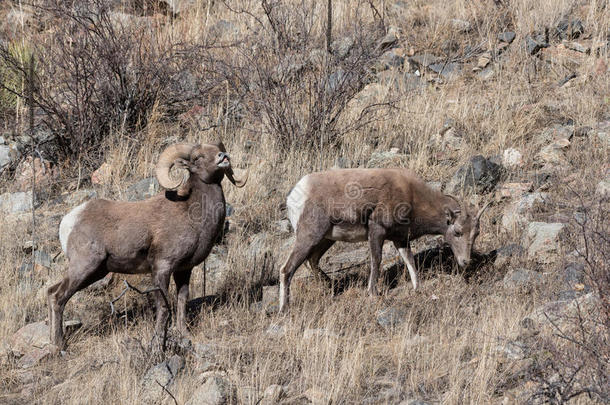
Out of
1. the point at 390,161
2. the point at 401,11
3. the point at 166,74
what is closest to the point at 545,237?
the point at 390,161

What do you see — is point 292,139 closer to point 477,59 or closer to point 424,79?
point 424,79

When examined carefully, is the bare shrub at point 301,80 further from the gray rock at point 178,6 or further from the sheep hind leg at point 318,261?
the gray rock at point 178,6

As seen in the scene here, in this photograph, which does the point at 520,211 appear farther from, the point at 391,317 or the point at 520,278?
the point at 391,317

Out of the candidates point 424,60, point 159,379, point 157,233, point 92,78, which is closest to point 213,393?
point 159,379

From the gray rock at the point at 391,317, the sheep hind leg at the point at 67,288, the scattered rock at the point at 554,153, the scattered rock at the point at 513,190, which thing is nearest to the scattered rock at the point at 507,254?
the scattered rock at the point at 513,190

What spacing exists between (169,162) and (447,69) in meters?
6.88

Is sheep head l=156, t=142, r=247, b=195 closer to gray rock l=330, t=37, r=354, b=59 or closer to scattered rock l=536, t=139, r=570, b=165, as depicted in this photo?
gray rock l=330, t=37, r=354, b=59

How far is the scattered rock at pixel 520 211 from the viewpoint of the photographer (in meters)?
9.43

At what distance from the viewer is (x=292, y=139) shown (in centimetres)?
1120

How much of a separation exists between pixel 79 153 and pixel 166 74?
172cm

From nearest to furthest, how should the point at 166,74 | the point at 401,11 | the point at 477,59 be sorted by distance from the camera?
the point at 166,74 < the point at 477,59 < the point at 401,11

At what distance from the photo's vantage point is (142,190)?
10.6 meters

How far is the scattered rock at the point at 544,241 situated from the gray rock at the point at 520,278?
0.90 ft

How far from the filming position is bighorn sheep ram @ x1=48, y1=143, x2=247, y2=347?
7477 millimetres
